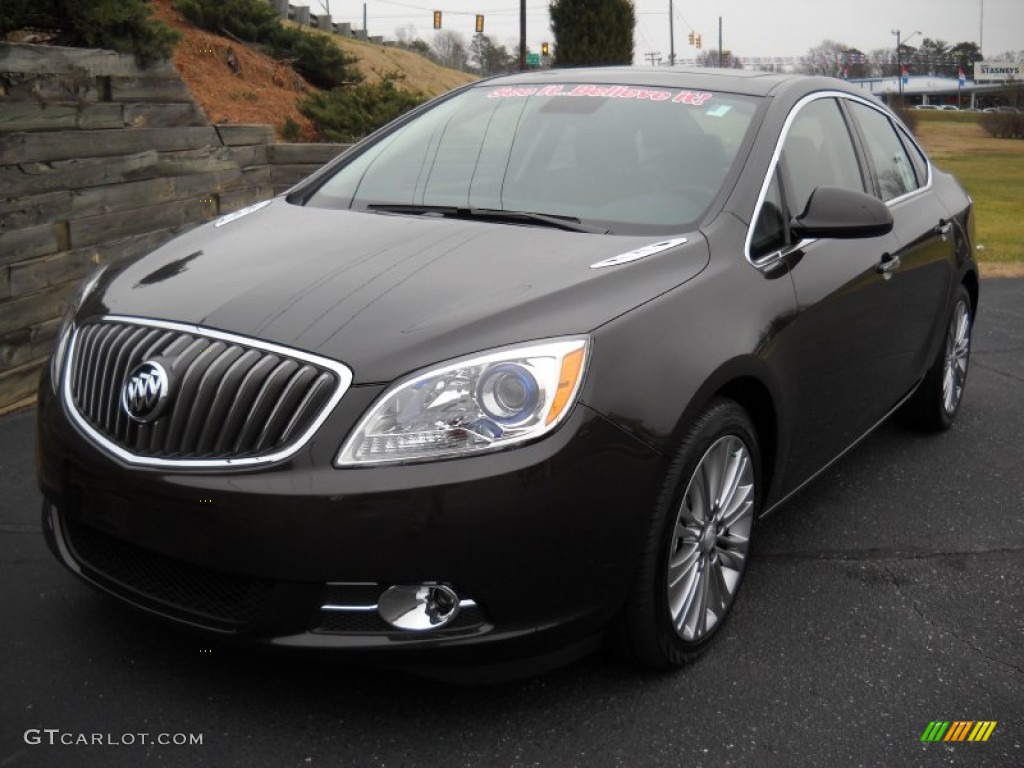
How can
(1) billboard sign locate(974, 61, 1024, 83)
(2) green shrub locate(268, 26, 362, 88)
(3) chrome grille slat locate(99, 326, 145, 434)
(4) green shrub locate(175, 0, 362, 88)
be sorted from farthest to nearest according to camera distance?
(1) billboard sign locate(974, 61, 1024, 83) → (2) green shrub locate(268, 26, 362, 88) → (4) green shrub locate(175, 0, 362, 88) → (3) chrome grille slat locate(99, 326, 145, 434)

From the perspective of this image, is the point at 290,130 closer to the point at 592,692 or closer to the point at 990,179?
the point at 592,692

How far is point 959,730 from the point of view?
2914mm

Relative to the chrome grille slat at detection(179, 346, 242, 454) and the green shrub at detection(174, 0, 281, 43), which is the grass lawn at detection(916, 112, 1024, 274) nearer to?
the green shrub at detection(174, 0, 281, 43)

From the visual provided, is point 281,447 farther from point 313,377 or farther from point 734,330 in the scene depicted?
point 734,330

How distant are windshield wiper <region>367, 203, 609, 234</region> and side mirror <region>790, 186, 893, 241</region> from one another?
27.2 inches

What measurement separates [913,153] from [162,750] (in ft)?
14.0

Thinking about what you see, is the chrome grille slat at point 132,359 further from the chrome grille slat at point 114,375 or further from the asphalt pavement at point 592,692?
the asphalt pavement at point 592,692

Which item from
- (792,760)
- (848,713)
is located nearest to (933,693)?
(848,713)

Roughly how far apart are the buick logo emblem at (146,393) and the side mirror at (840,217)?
206 centimetres

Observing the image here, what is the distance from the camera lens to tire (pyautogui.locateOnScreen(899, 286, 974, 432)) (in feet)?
17.4

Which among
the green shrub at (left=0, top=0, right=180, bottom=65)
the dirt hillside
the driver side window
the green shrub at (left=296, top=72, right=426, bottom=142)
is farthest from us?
the green shrub at (left=296, top=72, right=426, bottom=142)

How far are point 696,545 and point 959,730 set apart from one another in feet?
2.68

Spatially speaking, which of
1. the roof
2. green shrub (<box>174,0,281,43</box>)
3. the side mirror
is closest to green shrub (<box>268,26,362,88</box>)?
green shrub (<box>174,0,281,43</box>)

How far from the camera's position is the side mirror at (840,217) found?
11.7 feet
